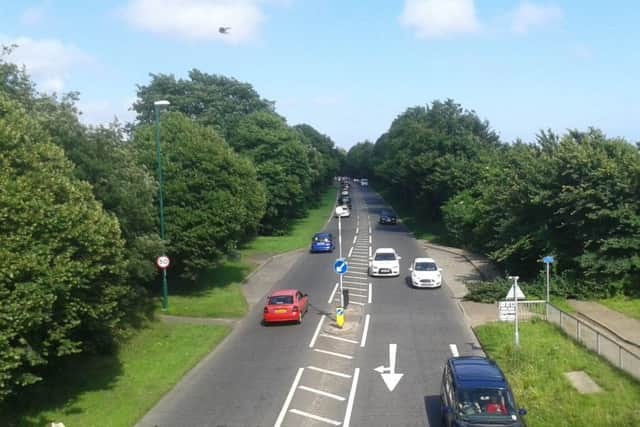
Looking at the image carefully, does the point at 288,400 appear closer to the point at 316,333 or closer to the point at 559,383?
the point at 559,383

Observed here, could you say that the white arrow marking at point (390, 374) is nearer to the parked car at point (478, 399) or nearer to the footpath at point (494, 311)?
the parked car at point (478, 399)

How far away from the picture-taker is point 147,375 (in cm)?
2016

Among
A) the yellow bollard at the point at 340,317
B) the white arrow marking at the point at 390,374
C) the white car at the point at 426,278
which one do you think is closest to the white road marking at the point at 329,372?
the white arrow marking at the point at 390,374

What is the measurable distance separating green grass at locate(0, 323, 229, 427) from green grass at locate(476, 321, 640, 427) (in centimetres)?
977

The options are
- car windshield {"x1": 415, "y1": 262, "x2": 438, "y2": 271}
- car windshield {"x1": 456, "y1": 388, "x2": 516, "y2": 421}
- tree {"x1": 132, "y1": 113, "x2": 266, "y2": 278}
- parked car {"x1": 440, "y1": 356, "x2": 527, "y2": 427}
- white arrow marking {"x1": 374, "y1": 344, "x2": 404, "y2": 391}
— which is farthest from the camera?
car windshield {"x1": 415, "y1": 262, "x2": 438, "y2": 271}

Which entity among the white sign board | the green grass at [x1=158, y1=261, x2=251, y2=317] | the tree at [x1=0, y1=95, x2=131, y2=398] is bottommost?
the green grass at [x1=158, y1=261, x2=251, y2=317]

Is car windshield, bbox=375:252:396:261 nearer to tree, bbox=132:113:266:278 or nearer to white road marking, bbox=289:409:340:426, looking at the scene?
tree, bbox=132:113:266:278

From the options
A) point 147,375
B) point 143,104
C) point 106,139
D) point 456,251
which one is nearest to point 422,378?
point 147,375

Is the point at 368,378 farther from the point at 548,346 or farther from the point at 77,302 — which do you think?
the point at 77,302

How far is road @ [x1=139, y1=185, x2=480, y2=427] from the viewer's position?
16.3 m

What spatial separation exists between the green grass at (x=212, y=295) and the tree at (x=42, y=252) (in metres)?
11.5

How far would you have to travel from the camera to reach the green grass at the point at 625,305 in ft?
88.1

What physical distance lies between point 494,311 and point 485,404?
1545 cm

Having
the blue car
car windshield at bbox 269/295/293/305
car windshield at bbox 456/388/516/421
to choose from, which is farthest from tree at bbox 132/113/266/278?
car windshield at bbox 456/388/516/421
